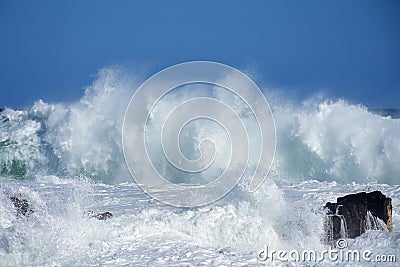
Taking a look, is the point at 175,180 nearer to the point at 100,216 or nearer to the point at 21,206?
the point at 100,216

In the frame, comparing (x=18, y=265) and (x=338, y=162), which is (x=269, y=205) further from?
(x=338, y=162)

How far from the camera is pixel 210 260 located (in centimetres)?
571

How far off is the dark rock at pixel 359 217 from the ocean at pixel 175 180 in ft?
0.50

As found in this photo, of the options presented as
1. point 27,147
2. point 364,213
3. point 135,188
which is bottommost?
point 364,213

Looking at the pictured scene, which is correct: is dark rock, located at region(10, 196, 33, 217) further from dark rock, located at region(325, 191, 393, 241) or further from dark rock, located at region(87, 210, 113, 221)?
dark rock, located at region(325, 191, 393, 241)

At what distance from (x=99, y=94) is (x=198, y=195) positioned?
1013 centimetres

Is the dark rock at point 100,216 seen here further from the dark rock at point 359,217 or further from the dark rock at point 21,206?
the dark rock at point 359,217

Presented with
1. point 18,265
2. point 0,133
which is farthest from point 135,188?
point 0,133

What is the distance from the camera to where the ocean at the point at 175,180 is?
19.7 ft

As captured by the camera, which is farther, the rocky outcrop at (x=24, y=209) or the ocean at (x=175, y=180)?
the rocky outcrop at (x=24, y=209)

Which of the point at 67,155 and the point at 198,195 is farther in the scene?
the point at 67,155

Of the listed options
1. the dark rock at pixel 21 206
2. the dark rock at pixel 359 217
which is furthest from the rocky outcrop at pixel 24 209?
the dark rock at pixel 359 217

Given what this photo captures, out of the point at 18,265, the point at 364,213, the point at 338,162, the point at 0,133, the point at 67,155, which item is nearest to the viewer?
the point at 18,265

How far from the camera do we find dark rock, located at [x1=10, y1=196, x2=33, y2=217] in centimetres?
677
